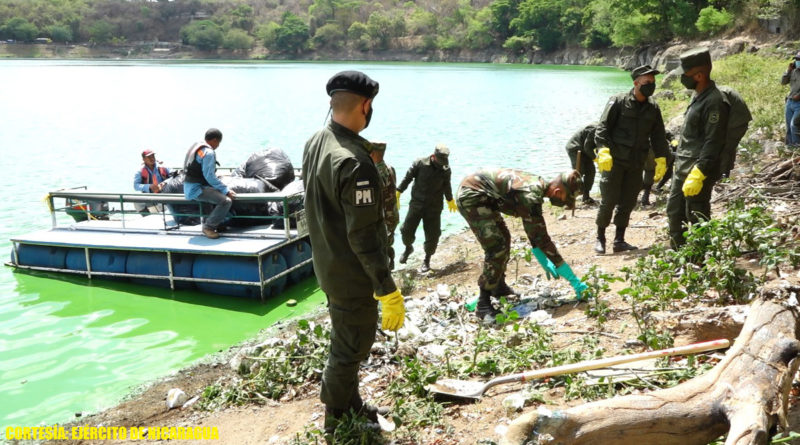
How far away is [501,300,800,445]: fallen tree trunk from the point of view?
283 cm

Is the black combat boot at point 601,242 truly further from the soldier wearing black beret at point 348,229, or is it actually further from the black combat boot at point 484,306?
the soldier wearing black beret at point 348,229

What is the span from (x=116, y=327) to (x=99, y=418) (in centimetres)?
247

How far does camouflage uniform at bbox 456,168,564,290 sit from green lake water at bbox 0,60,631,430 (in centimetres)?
308

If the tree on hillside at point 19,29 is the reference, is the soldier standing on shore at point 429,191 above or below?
below

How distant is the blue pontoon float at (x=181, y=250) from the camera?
27.0 feet

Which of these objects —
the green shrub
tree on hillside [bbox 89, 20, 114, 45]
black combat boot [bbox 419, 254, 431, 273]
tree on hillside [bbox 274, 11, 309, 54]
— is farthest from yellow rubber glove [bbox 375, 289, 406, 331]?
tree on hillside [bbox 89, 20, 114, 45]

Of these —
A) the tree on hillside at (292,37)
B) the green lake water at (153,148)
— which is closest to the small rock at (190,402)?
the green lake water at (153,148)

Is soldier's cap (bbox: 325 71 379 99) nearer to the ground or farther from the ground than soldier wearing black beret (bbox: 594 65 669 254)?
farther from the ground

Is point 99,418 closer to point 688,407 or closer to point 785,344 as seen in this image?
point 688,407

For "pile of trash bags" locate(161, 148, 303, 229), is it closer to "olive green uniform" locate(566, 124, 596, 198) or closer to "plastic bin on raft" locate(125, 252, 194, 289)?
"plastic bin on raft" locate(125, 252, 194, 289)

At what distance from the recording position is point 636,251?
7496 mm

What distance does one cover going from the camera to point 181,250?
833cm

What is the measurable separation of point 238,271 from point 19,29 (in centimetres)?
14122

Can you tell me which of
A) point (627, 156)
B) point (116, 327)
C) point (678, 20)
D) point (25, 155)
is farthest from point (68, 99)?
point (678, 20)
